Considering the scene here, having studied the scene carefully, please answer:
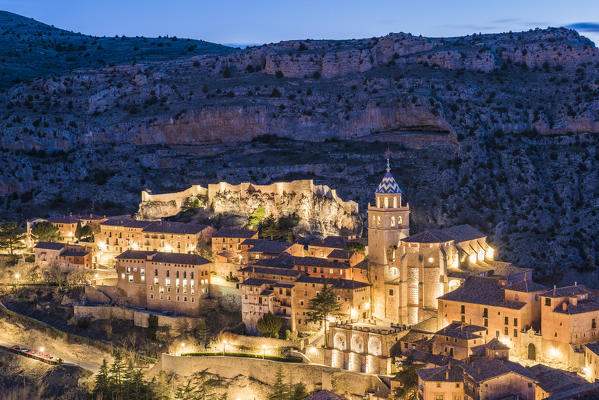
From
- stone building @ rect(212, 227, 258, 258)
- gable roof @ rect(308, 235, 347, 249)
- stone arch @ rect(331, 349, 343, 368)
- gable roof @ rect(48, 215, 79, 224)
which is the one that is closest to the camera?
stone arch @ rect(331, 349, 343, 368)

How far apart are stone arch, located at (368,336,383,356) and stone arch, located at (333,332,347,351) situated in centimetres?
180

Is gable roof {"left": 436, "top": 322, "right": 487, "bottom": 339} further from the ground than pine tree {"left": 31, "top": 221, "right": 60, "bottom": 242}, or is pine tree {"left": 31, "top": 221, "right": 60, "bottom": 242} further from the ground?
pine tree {"left": 31, "top": 221, "right": 60, "bottom": 242}

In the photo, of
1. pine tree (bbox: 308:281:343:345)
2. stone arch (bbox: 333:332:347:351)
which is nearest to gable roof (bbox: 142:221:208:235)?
pine tree (bbox: 308:281:343:345)

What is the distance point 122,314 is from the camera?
2798 inches

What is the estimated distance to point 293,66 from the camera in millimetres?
119500

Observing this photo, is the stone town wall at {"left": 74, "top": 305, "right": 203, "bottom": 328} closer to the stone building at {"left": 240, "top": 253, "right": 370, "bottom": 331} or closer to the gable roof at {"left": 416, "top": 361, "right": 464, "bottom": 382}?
the stone building at {"left": 240, "top": 253, "right": 370, "bottom": 331}

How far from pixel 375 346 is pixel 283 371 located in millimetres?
6255

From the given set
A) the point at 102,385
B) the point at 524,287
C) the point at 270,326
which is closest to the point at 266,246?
the point at 270,326

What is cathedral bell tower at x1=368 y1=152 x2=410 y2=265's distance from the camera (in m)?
64.8

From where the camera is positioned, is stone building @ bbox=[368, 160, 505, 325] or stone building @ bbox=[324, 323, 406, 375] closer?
stone building @ bbox=[324, 323, 406, 375]

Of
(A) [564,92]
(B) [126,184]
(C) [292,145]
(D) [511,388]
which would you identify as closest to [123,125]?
(B) [126,184]

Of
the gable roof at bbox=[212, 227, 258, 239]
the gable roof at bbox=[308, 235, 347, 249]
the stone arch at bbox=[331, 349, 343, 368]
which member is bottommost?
the stone arch at bbox=[331, 349, 343, 368]

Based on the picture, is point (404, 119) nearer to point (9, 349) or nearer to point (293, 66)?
point (293, 66)

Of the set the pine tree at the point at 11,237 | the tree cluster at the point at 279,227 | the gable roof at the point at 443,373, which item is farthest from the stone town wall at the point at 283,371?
the pine tree at the point at 11,237
